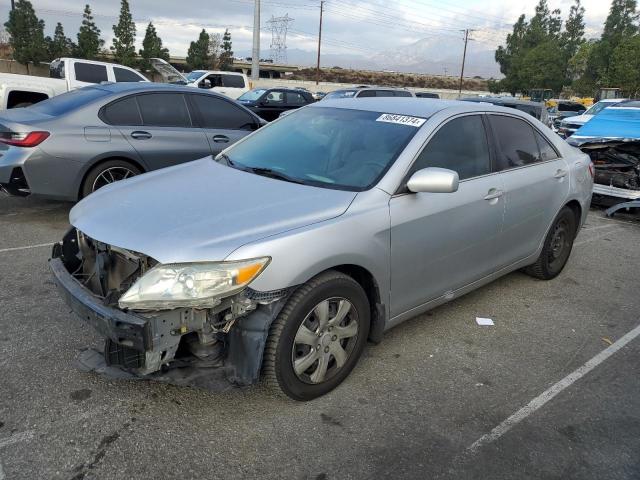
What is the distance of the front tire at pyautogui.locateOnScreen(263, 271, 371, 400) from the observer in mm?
2752

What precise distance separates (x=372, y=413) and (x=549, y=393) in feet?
3.79

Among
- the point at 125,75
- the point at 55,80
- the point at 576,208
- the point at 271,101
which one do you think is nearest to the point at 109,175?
the point at 576,208

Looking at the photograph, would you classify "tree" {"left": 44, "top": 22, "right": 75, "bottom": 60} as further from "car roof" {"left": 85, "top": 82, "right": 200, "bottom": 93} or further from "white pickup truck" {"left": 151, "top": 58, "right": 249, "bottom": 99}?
"car roof" {"left": 85, "top": 82, "right": 200, "bottom": 93}

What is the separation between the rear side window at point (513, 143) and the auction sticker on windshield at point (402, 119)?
0.86 metres

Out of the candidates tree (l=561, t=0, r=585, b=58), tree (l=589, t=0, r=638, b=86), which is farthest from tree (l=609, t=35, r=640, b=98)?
tree (l=561, t=0, r=585, b=58)

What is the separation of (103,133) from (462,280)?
4458 mm

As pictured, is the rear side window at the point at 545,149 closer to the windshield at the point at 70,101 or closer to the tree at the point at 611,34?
the windshield at the point at 70,101

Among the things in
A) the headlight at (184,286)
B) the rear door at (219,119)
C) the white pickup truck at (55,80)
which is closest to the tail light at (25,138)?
the rear door at (219,119)

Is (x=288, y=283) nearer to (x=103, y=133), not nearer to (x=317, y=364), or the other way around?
(x=317, y=364)

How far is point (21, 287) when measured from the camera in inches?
171

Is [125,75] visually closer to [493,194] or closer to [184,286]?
[493,194]

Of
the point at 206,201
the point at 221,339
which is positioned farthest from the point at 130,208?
the point at 221,339

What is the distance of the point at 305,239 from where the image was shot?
2746 mm

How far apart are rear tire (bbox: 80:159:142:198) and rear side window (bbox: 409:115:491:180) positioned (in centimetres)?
412
